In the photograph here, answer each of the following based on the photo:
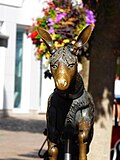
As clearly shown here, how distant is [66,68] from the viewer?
421 cm

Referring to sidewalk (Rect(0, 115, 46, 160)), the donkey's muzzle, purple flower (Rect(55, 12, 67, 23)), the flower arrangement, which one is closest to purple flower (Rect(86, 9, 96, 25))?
the flower arrangement

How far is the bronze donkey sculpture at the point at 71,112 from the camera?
4324 millimetres

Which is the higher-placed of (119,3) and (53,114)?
(119,3)

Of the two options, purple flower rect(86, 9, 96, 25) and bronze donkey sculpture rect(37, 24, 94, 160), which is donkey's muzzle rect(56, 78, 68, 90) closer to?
bronze donkey sculpture rect(37, 24, 94, 160)

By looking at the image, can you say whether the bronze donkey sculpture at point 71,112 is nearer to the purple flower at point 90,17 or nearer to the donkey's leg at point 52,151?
the donkey's leg at point 52,151

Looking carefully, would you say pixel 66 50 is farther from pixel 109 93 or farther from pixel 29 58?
pixel 29 58

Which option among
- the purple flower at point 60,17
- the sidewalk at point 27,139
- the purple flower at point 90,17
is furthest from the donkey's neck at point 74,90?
the purple flower at point 60,17

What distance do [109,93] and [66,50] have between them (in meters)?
4.08

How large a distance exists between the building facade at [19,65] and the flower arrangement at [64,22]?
17.8 meters

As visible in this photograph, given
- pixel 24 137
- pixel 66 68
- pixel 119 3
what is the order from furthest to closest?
pixel 24 137 < pixel 119 3 < pixel 66 68

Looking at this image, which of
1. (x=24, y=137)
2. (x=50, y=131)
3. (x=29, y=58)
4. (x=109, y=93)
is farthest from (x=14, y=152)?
(x=29, y=58)

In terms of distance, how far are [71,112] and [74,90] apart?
135 mm

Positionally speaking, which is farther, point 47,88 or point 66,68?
point 47,88

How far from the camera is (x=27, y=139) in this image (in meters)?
17.9
